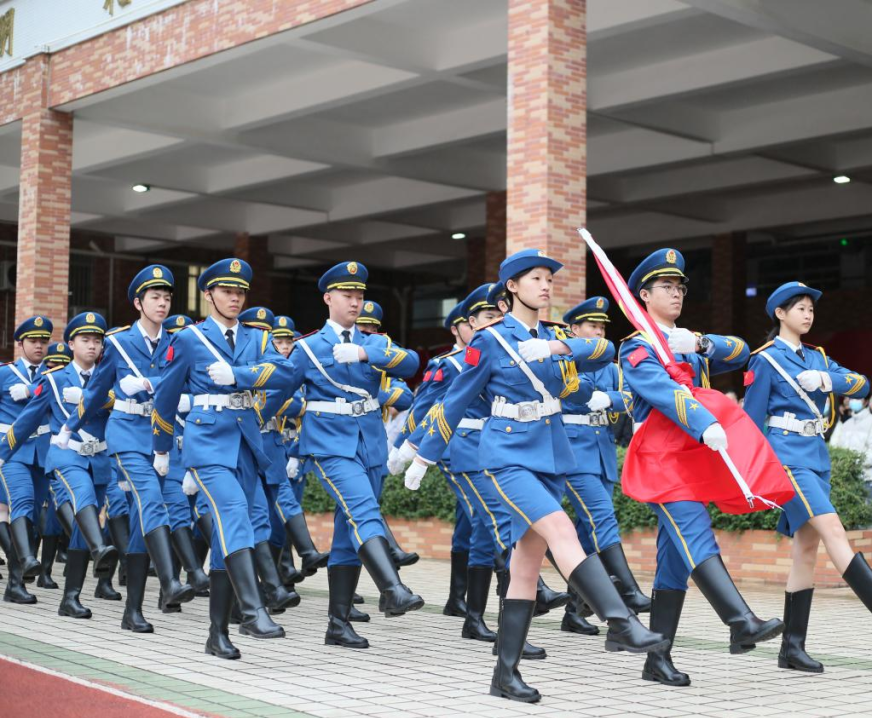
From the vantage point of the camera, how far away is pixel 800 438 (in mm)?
6723

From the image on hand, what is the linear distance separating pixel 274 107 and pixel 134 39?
264 cm

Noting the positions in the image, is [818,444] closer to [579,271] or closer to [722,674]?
[722,674]

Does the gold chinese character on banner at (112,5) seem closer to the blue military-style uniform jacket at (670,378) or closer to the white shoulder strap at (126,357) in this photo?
the white shoulder strap at (126,357)

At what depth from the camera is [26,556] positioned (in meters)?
9.50

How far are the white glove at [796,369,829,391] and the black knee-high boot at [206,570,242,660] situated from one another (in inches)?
123

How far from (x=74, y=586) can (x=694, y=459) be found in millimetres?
4607

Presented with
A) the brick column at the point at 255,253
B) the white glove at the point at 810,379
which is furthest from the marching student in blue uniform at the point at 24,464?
the brick column at the point at 255,253

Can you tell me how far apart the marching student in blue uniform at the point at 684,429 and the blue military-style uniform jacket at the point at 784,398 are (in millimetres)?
427

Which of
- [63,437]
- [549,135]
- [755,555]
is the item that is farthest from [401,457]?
[549,135]

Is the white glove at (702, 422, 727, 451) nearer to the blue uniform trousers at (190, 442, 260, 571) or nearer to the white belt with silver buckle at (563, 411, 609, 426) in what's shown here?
the blue uniform trousers at (190, 442, 260, 571)

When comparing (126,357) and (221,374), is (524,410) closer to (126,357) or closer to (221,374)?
(221,374)

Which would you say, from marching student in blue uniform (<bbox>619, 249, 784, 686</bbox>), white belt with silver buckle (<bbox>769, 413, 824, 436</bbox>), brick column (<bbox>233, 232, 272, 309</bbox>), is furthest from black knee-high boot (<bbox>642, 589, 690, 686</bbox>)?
brick column (<bbox>233, 232, 272, 309</bbox>)

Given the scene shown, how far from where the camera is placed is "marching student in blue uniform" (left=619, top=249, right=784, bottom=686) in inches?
222

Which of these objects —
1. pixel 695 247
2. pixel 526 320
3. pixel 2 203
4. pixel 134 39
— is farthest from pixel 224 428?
pixel 695 247
